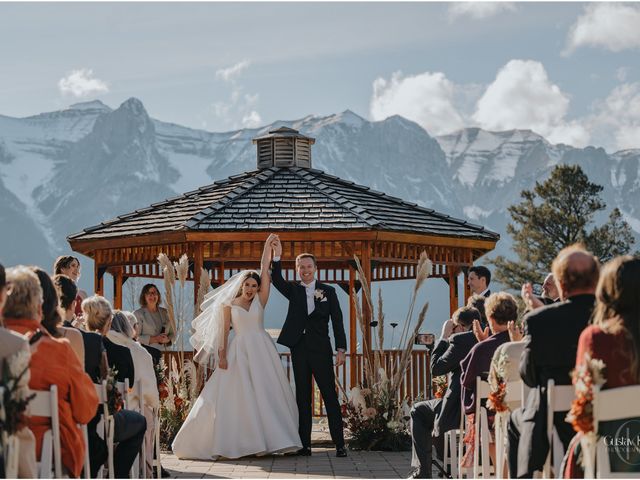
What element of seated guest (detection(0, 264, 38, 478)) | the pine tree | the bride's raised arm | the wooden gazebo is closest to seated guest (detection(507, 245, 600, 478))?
seated guest (detection(0, 264, 38, 478))

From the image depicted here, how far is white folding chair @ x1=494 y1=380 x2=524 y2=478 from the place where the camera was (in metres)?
6.72

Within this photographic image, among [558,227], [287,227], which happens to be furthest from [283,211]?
[558,227]

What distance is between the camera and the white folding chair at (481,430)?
744cm

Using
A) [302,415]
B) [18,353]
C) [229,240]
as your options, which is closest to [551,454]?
[18,353]

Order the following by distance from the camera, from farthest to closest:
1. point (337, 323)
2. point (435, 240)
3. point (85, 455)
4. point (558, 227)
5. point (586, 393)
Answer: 1. point (558, 227)
2. point (435, 240)
3. point (337, 323)
4. point (85, 455)
5. point (586, 393)

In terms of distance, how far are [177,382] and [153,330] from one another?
32.0 inches

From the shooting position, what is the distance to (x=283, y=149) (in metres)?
17.2

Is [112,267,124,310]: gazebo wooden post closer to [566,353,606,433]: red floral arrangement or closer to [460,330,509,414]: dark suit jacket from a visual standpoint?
[460,330,509,414]: dark suit jacket

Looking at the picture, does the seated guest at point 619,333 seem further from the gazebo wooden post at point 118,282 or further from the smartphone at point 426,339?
the gazebo wooden post at point 118,282

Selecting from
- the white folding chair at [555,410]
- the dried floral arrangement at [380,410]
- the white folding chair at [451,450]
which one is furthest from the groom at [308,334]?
the white folding chair at [555,410]

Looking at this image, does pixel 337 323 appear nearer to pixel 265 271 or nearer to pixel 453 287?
pixel 265 271

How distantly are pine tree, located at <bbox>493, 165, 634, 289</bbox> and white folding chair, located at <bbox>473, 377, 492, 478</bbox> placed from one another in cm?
3946

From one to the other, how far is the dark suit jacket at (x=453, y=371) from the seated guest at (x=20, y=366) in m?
3.97

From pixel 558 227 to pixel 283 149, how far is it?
109ft
